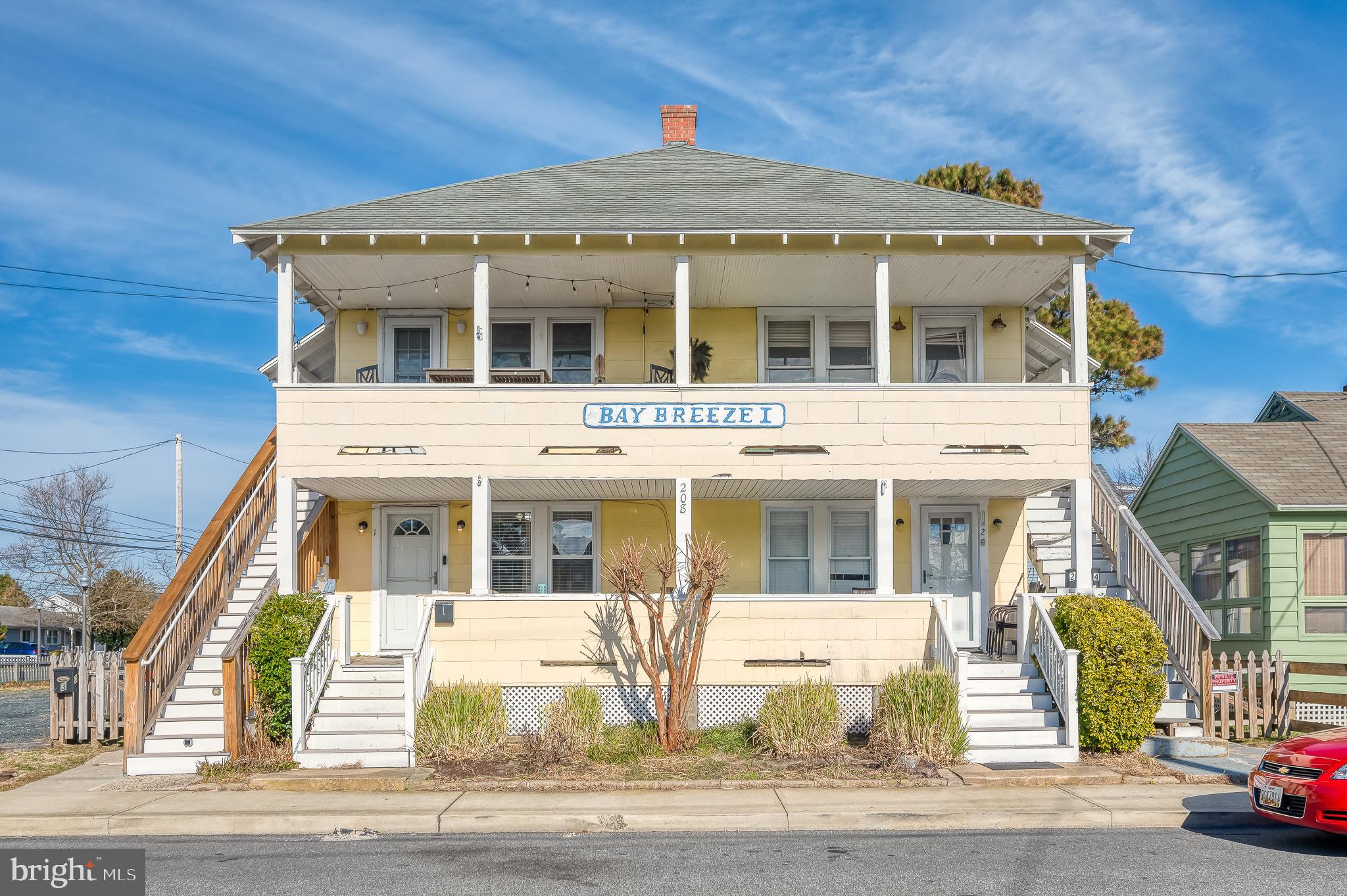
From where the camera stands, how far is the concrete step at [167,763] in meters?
12.6

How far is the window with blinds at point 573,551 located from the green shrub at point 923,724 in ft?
19.7

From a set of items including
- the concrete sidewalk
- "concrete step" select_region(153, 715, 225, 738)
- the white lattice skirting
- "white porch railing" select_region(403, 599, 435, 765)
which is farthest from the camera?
the white lattice skirting

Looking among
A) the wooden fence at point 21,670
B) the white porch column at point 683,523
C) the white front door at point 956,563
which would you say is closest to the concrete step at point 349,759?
the white porch column at point 683,523

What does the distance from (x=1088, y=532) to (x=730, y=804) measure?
6909mm

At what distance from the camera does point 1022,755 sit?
12.6 metres

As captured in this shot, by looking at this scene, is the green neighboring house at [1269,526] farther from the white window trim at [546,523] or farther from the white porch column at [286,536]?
the white porch column at [286,536]

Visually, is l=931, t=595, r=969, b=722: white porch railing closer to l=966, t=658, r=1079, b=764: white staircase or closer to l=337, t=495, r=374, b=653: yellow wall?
l=966, t=658, r=1079, b=764: white staircase

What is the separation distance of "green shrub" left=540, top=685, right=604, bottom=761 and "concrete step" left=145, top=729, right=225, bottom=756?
3.80 metres

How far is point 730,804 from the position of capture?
10500 mm

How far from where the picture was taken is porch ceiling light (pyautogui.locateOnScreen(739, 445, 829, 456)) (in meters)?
14.6

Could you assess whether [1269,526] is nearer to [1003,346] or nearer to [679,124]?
[1003,346]

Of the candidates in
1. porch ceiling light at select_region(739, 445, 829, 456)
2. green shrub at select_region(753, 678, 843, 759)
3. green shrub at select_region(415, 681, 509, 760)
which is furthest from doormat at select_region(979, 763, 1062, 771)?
green shrub at select_region(415, 681, 509, 760)

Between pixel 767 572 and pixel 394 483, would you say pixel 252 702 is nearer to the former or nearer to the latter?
pixel 394 483

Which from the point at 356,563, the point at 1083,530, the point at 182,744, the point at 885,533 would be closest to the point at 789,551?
the point at 885,533
